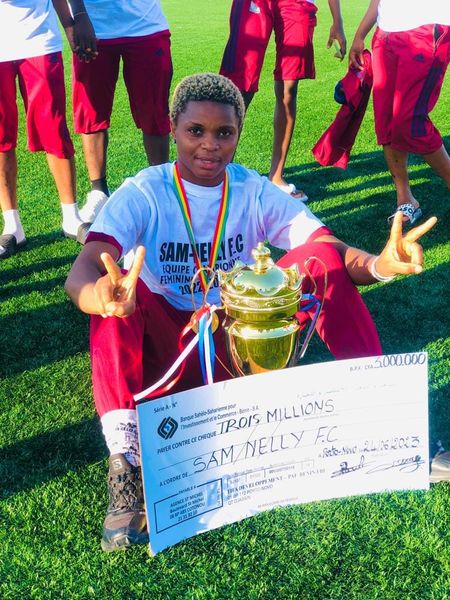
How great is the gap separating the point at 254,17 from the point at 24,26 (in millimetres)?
1471

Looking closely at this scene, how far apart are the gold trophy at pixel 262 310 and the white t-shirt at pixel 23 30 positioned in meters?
2.13

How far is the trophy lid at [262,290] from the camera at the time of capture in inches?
78.9

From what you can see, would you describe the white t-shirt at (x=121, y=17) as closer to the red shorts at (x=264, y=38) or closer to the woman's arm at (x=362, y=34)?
the red shorts at (x=264, y=38)

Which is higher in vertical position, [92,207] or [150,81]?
[150,81]

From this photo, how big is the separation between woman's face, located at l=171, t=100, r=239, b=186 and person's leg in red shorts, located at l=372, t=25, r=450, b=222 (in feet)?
5.93

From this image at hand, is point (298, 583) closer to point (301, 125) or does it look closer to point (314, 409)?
point (314, 409)

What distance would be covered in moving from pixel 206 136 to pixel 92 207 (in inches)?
82.4

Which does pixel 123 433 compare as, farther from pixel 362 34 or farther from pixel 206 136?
pixel 362 34

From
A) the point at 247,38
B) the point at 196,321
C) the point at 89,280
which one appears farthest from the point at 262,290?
the point at 247,38

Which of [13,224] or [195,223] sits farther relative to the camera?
[13,224]

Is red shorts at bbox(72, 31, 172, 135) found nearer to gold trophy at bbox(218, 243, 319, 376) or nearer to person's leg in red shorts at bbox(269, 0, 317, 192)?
person's leg in red shorts at bbox(269, 0, 317, 192)

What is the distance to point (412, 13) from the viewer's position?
3.73 meters

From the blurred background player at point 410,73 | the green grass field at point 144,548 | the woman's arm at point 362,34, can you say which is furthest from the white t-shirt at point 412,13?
the green grass field at point 144,548

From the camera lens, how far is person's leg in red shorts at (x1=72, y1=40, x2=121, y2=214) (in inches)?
157
